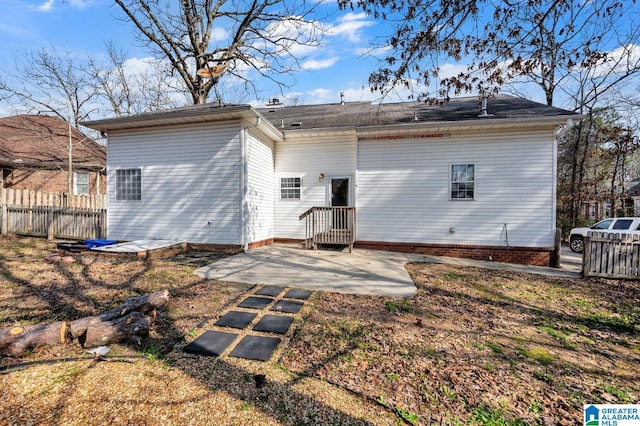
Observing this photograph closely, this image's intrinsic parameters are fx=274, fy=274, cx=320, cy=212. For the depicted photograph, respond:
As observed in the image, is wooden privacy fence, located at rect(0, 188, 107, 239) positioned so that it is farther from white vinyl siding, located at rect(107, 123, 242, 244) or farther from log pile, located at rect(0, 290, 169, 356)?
log pile, located at rect(0, 290, 169, 356)

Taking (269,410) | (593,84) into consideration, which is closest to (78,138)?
(269,410)

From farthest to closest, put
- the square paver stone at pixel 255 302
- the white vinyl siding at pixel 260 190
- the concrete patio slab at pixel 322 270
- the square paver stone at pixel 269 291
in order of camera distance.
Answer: the white vinyl siding at pixel 260 190
the concrete patio slab at pixel 322 270
the square paver stone at pixel 269 291
the square paver stone at pixel 255 302

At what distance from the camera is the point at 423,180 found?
916cm

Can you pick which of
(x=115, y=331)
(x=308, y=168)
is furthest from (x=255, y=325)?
(x=308, y=168)

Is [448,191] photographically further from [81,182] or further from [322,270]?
[81,182]

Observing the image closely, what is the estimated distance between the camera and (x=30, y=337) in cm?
277

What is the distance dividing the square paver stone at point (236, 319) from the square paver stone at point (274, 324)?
0.17m

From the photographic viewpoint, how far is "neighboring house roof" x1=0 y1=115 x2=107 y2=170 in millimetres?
14234

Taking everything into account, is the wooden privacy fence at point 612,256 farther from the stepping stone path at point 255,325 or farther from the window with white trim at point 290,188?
the window with white trim at point 290,188

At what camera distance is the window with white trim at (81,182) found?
15703mm

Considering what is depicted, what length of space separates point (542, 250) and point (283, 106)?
12.6 metres

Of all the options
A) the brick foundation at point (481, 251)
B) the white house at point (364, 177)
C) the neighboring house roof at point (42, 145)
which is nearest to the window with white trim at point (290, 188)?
the white house at point (364, 177)

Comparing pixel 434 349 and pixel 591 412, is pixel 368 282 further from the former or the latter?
pixel 591 412

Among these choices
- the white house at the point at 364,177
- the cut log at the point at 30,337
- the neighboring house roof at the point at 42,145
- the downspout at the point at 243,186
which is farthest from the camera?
the neighboring house roof at the point at 42,145
